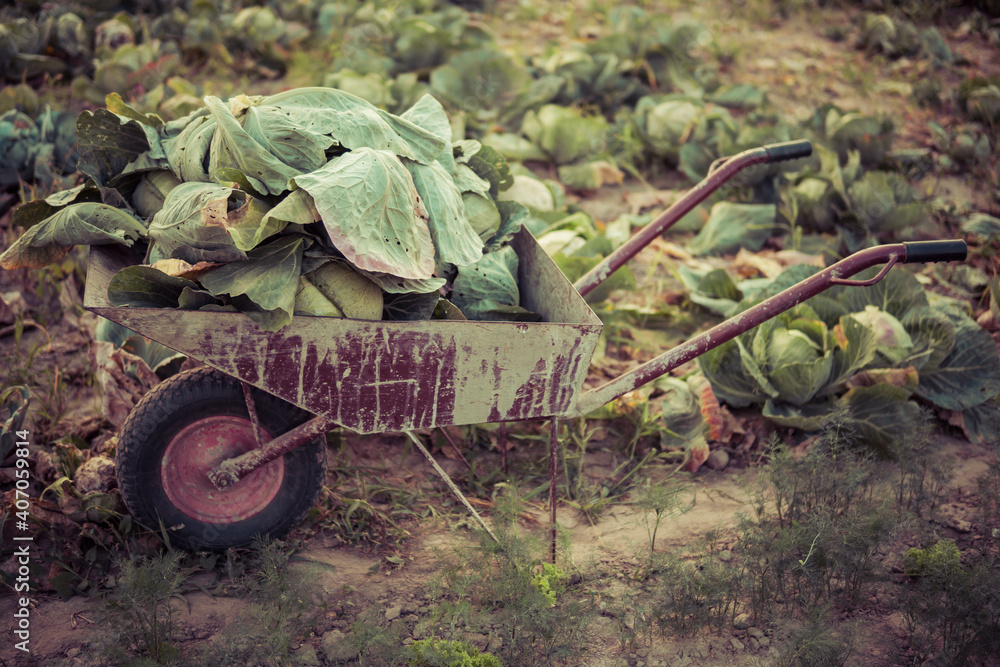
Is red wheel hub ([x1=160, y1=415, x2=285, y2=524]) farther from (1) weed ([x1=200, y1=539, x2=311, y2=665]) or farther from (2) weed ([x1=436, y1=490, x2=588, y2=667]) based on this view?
(2) weed ([x1=436, y1=490, x2=588, y2=667])

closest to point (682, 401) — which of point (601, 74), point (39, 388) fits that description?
point (39, 388)

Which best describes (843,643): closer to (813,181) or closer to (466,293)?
(466,293)

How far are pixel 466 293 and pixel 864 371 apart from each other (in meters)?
1.85

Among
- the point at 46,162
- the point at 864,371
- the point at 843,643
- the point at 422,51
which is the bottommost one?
the point at 843,643

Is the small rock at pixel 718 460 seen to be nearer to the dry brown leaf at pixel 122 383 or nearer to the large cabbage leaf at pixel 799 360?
the large cabbage leaf at pixel 799 360

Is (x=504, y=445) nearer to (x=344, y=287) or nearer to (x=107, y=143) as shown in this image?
(x=344, y=287)

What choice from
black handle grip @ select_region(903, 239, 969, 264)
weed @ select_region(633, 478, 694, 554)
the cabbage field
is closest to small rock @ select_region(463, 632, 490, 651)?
the cabbage field

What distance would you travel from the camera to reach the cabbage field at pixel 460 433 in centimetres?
211

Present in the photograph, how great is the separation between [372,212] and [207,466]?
1047mm

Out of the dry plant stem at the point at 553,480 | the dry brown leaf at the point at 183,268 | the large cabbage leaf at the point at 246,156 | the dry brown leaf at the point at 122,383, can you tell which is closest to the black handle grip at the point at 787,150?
the dry plant stem at the point at 553,480

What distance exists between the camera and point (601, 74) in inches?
227

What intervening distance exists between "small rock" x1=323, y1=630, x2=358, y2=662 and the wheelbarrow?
1.36 feet

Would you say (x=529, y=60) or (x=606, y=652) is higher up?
(x=529, y=60)

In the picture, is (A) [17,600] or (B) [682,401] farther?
(B) [682,401]
